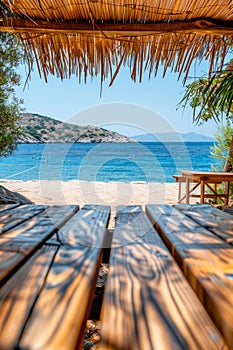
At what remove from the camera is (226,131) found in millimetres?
5152

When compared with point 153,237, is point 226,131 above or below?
above

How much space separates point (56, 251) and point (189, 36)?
1.44 m

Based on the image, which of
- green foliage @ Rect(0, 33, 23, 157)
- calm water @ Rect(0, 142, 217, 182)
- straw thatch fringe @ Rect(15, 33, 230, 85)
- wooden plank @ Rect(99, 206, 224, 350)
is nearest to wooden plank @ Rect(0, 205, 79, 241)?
wooden plank @ Rect(99, 206, 224, 350)

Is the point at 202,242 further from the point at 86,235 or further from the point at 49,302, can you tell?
the point at 49,302

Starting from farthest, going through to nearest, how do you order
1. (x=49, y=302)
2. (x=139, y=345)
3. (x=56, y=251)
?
(x=56, y=251)
(x=49, y=302)
(x=139, y=345)

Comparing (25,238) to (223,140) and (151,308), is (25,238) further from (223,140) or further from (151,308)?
(223,140)

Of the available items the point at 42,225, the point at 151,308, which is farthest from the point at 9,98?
the point at 151,308

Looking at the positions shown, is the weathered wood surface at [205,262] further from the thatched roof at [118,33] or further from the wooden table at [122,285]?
the thatched roof at [118,33]

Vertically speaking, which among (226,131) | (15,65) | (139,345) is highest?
(15,65)

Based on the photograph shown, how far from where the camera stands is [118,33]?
62.7 inches

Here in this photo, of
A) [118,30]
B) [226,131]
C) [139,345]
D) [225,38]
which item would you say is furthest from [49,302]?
[226,131]

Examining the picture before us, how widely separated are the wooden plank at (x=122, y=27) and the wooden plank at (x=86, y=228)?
0.99 metres

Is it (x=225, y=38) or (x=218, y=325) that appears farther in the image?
(x=225, y=38)

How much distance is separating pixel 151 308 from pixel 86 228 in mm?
582
